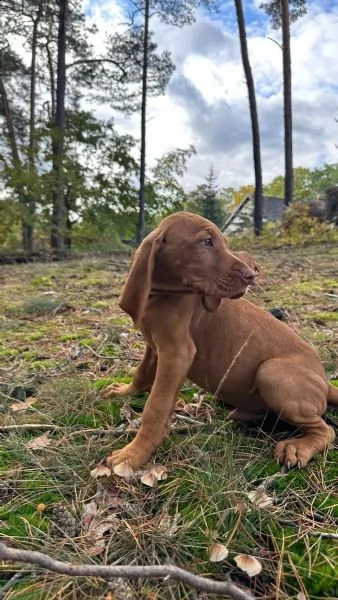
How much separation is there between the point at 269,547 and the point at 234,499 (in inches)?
8.1

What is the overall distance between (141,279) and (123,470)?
84 centimetres

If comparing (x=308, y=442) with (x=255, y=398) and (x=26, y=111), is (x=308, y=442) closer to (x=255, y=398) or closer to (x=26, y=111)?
(x=255, y=398)

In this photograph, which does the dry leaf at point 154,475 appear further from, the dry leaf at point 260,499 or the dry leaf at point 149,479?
the dry leaf at point 260,499

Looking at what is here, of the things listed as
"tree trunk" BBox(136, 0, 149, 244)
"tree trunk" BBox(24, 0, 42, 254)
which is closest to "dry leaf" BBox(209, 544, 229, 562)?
"tree trunk" BBox(24, 0, 42, 254)

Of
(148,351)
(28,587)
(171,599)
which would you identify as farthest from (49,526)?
(148,351)

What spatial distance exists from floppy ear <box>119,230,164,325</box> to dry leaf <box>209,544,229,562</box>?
3.29 ft

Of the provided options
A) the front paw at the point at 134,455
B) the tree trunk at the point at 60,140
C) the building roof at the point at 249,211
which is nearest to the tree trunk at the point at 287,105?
the tree trunk at the point at 60,140

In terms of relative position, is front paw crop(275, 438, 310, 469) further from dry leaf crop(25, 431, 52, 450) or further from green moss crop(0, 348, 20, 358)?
green moss crop(0, 348, 20, 358)

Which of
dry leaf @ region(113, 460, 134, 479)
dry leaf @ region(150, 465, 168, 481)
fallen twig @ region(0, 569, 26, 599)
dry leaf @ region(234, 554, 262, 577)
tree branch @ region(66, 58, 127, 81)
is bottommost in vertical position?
fallen twig @ region(0, 569, 26, 599)

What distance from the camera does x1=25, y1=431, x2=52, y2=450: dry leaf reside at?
7.52 feet

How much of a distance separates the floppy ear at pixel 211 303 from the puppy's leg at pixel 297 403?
1.24ft

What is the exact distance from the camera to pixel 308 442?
2.23m

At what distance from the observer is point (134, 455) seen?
2088 mm

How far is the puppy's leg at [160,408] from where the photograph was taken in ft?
6.94
